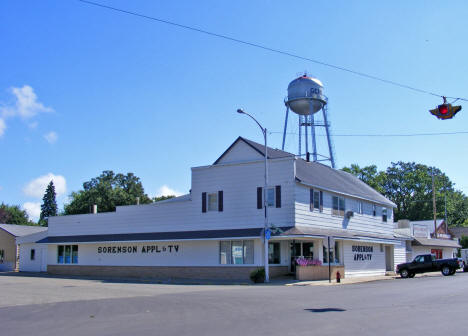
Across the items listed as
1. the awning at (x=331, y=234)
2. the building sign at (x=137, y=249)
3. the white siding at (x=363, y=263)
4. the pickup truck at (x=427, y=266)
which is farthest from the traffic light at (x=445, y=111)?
the building sign at (x=137, y=249)

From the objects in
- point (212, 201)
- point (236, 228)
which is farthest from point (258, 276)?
point (212, 201)

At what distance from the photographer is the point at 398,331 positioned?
10.6 m

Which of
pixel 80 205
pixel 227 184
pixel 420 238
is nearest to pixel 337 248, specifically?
pixel 227 184

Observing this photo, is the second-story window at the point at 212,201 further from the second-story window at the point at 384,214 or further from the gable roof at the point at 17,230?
the gable roof at the point at 17,230

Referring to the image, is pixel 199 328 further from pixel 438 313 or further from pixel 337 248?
pixel 337 248

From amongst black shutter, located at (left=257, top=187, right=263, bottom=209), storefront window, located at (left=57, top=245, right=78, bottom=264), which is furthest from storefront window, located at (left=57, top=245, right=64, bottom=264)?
black shutter, located at (left=257, top=187, right=263, bottom=209)

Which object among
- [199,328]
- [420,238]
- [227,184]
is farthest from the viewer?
[420,238]

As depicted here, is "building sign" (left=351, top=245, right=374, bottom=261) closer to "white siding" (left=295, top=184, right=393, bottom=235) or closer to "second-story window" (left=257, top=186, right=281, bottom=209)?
"white siding" (left=295, top=184, right=393, bottom=235)

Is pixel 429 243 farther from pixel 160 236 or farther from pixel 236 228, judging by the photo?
pixel 160 236

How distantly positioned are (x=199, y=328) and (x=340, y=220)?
28364 mm

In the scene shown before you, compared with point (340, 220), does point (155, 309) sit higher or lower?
lower

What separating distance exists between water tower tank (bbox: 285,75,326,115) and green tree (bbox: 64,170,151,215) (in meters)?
35.8

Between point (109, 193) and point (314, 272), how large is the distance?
48.8m

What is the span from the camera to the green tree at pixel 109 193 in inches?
2963
